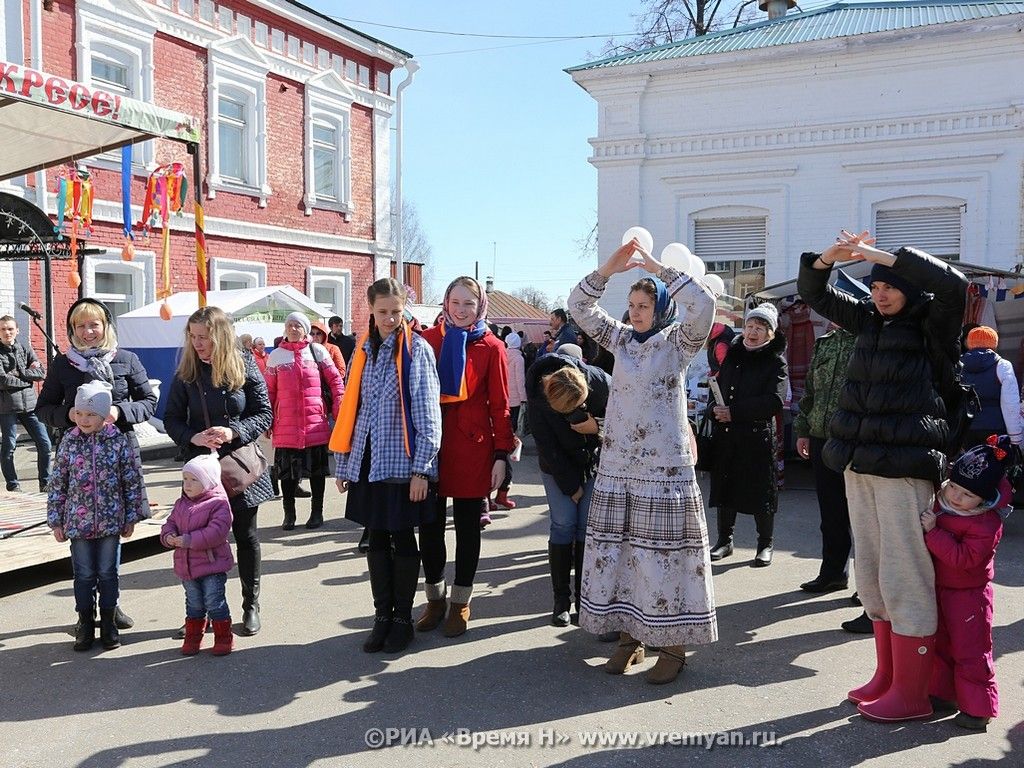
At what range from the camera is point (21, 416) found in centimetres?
881

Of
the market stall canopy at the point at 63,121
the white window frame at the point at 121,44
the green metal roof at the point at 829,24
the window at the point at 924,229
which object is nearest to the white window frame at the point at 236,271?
the white window frame at the point at 121,44

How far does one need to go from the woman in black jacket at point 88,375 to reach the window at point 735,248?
474 inches

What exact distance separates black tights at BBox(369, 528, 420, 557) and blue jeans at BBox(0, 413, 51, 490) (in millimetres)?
5700

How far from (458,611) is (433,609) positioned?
0.15m

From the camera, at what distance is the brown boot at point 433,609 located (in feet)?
15.5

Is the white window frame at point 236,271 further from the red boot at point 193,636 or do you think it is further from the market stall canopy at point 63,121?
the red boot at point 193,636

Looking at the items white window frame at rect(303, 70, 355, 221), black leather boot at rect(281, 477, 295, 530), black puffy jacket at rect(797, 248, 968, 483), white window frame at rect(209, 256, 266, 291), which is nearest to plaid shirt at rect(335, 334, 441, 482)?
black puffy jacket at rect(797, 248, 968, 483)

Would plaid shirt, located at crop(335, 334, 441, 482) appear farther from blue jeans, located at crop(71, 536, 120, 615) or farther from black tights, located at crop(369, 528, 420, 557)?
blue jeans, located at crop(71, 536, 120, 615)

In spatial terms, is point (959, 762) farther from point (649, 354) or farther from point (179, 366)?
point (179, 366)

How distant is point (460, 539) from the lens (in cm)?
471

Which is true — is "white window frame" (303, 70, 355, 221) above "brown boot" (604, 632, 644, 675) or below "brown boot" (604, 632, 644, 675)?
above

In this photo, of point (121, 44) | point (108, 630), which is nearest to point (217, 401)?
point (108, 630)

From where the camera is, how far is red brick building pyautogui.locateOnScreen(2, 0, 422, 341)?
13.1 meters

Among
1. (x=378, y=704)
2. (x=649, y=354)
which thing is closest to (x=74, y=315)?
(x=378, y=704)
